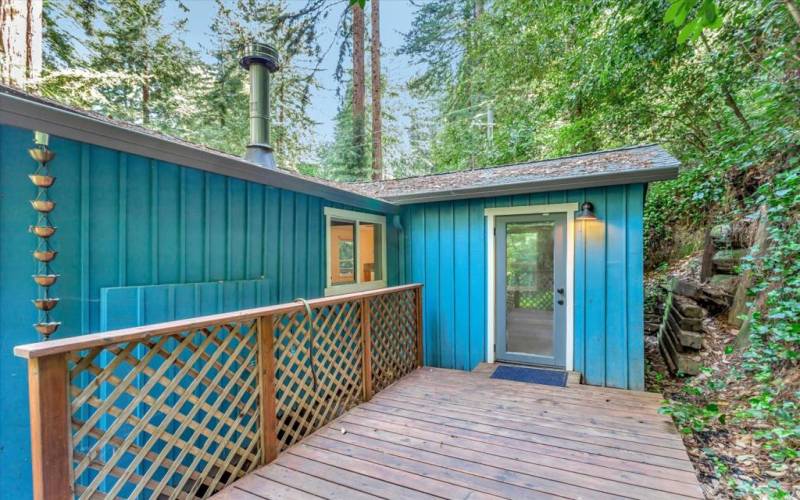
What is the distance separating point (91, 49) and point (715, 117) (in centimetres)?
1329

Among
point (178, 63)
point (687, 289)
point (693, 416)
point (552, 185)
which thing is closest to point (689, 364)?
point (693, 416)

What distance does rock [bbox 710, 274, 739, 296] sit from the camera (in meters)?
4.99

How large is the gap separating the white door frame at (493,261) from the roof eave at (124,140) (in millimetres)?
2370

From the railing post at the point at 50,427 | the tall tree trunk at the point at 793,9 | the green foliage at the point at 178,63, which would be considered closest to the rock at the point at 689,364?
the tall tree trunk at the point at 793,9

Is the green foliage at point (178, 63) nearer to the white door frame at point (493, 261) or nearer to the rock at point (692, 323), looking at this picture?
the white door frame at point (493, 261)

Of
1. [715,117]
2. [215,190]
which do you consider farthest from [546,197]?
[715,117]

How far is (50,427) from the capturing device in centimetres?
158

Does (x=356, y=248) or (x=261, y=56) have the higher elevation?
(x=261, y=56)

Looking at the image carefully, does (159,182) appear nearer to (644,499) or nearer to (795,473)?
(644,499)

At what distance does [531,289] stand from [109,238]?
423 cm

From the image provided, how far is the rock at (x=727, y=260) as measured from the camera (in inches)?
196

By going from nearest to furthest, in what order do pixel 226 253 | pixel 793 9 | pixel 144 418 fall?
pixel 144 418, pixel 226 253, pixel 793 9

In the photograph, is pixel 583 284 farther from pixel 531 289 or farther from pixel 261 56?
pixel 261 56

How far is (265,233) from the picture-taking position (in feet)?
11.5
